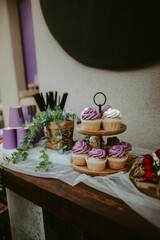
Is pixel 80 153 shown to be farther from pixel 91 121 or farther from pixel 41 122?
pixel 41 122

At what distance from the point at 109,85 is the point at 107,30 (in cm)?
35

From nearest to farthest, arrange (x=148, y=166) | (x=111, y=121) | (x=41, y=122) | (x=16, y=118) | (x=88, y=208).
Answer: (x=88, y=208) → (x=148, y=166) → (x=111, y=121) → (x=41, y=122) → (x=16, y=118)

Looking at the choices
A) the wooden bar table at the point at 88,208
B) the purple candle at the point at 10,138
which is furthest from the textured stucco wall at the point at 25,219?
the purple candle at the point at 10,138

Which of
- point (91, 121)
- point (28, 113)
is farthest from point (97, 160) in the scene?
point (28, 113)

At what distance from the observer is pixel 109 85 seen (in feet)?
5.16

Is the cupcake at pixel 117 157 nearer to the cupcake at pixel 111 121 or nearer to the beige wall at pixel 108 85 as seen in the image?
the cupcake at pixel 111 121

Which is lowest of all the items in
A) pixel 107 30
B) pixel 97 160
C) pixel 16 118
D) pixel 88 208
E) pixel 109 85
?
pixel 88 208

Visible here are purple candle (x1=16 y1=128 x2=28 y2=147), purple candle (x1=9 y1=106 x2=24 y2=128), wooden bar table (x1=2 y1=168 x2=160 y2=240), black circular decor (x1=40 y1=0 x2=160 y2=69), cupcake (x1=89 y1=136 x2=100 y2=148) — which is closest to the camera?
wooden bar table (x1=2 y1=168 x2=160 y2=240)

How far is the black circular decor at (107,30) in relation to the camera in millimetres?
1290

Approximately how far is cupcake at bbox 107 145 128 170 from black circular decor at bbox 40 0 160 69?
576 mm

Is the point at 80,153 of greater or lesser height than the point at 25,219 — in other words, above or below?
above

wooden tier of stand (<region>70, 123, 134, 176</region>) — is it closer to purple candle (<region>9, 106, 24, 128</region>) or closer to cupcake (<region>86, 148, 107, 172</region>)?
cupcake (<region>86, 148, 107, 172</region>)

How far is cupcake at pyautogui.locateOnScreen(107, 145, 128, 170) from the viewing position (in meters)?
1.05

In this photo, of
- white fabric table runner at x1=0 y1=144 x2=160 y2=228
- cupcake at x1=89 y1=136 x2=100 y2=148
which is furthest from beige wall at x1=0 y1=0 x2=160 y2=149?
cupcake at x1=89 y1=136 x2=100 y2=148
